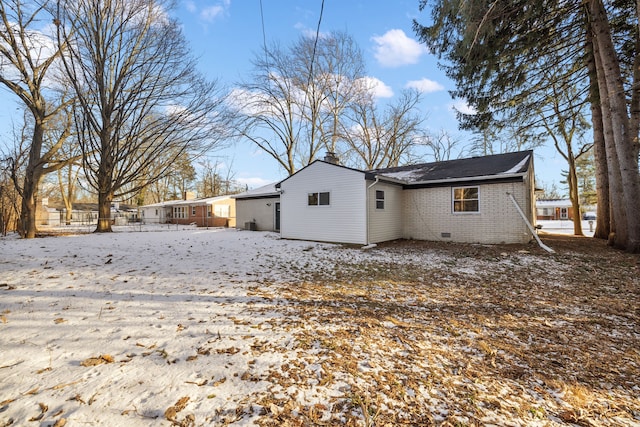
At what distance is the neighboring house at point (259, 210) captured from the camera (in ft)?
57.4

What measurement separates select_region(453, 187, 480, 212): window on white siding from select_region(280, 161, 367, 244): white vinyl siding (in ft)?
13.8

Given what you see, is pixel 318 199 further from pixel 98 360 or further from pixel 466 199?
pixel 98 360

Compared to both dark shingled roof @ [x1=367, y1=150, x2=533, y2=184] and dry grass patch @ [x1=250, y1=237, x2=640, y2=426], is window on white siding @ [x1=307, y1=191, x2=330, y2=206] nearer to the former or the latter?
dark shingled roof @ [x1=367, y1=150, x2=533, y2=184]

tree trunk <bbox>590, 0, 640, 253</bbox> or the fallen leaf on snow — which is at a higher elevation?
tree trunk <bbox>590, 0, 640, 253</bbox>

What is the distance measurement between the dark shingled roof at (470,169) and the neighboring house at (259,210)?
7.72 metres

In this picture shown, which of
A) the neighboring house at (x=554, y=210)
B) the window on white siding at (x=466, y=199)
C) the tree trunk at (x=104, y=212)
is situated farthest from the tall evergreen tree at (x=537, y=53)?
the neighboring house at (x=554, y=210)

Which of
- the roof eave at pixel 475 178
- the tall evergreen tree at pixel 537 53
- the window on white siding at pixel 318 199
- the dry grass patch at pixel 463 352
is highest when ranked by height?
the tall evergreen tree at pixel 537 53


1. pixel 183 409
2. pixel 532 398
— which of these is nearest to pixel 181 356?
pixel 183 409

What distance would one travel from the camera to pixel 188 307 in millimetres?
3900

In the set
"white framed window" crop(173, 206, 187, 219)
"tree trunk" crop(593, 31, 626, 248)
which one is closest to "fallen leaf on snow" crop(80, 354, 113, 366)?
"tree trunk" crop(593, 31, 626, 248)

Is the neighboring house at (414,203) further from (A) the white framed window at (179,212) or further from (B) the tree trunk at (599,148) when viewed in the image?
(A) the white framed window at (179,212)

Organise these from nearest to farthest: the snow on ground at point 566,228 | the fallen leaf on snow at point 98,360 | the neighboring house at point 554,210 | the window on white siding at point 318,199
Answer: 1. the fallen leaf on snow at point 98,360
2. the window on white siding at point 318,199
3. the snow on ground at point 566,228
4. the neighboring house at point 554,210

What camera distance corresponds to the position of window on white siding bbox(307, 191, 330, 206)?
468 inches

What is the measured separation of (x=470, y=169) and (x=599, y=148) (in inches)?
177
